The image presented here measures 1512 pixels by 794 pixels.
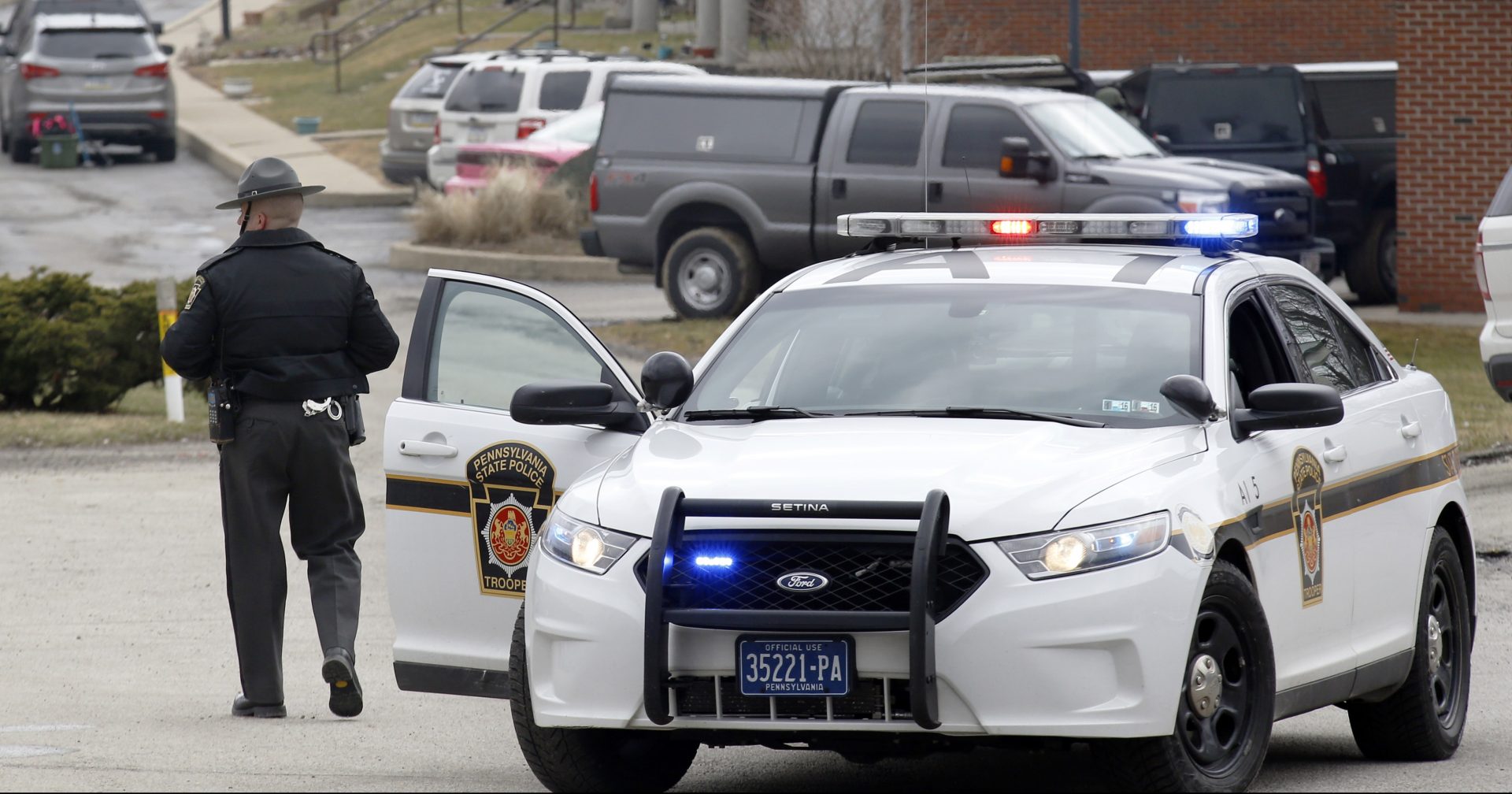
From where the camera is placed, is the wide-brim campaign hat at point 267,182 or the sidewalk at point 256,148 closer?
the wide-brim campaign hat at point 267,182

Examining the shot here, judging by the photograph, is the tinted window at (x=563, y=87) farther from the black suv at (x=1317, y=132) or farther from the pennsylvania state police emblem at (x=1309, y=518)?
the pennsylvania state police emblem at (x=1309, y=518)

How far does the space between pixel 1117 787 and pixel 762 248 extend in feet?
46.4

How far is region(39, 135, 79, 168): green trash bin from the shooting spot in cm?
3225

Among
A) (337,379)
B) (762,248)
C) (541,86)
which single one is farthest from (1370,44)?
(337,379)

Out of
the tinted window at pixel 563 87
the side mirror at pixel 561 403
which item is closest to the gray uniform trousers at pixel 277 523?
the side mirror at pixel 561 403

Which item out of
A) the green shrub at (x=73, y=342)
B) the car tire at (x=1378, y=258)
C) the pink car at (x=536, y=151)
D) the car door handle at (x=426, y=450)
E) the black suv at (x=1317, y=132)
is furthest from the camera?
the pink car at (x=536, y=151)

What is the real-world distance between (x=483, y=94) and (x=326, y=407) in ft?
62.7

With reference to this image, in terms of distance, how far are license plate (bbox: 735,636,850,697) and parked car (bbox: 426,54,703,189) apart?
2078 cm

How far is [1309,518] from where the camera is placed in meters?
6.36

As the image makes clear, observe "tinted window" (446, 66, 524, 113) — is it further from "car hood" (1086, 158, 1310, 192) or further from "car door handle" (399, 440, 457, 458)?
"car door handle" (399, 440, 457, 458)

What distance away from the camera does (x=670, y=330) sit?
19.1 metres

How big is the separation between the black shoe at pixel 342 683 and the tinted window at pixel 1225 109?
14878mm

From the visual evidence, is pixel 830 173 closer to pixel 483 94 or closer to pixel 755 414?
pixel 483 94

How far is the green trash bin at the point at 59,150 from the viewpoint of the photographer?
106 feet
